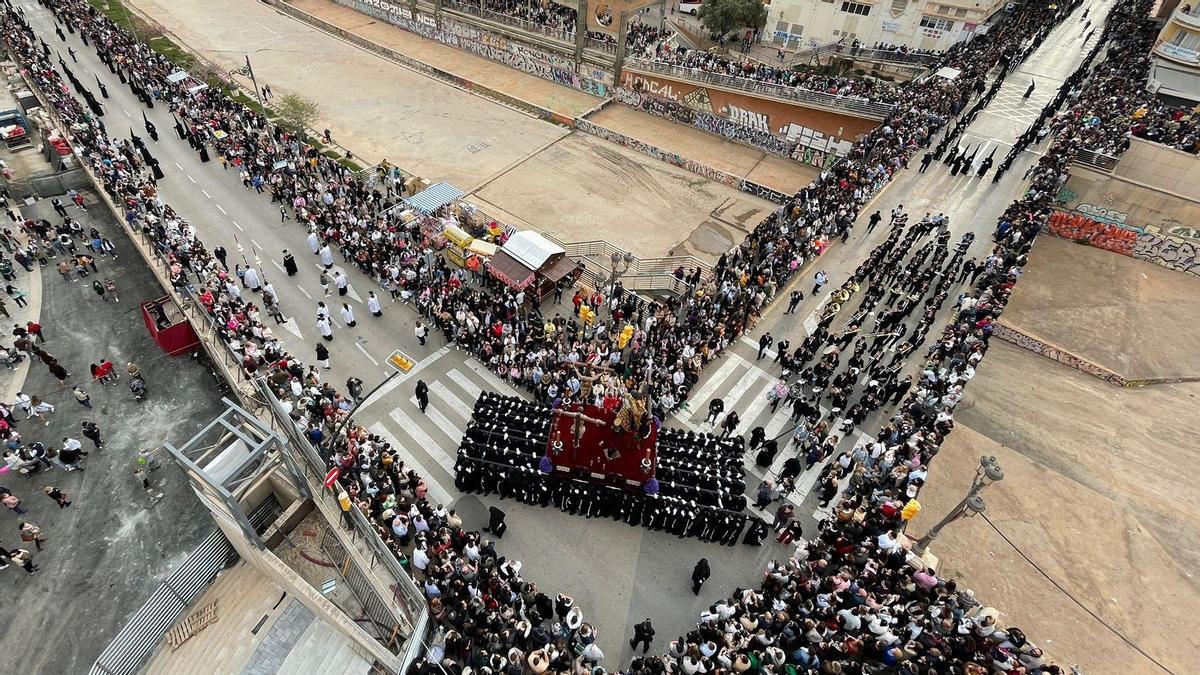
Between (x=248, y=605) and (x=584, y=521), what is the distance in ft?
34.3

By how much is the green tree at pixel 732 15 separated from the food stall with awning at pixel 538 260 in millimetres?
41090

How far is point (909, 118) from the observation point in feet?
111

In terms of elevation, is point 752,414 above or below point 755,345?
below

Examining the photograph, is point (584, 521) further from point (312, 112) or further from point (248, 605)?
point (312, 112)

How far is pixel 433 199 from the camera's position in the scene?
30688 mm

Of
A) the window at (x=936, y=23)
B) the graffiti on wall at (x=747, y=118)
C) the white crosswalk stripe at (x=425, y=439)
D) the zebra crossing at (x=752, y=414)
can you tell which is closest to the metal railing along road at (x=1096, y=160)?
the graffiti on wall at (x=747, y=118)

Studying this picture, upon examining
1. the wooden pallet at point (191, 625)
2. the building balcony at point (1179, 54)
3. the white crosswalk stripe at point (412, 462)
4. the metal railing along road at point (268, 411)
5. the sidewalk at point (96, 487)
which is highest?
the building balcony at point (1179, 54)

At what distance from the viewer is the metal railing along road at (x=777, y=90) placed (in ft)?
120

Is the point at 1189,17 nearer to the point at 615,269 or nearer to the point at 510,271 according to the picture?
the point at 615,269

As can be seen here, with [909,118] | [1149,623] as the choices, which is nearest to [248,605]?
[1149,623]

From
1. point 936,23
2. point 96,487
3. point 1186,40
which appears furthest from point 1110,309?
point 96,487

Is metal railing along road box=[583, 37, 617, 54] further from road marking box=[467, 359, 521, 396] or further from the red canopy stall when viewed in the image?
the red canopy stall

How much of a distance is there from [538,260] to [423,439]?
31.6 feet

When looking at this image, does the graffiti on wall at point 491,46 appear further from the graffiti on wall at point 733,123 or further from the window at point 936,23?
the window at point 936,23
